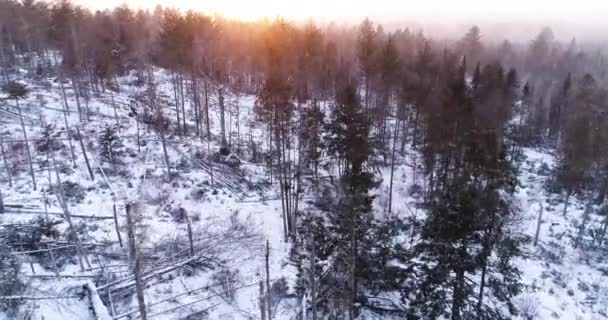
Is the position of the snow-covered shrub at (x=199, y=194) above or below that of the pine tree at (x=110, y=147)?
below

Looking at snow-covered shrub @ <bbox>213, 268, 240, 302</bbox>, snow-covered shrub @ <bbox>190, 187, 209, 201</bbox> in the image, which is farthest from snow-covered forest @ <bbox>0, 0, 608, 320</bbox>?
snow-covered shrub @ <bbox>190, 187, 209, 201</bbox>

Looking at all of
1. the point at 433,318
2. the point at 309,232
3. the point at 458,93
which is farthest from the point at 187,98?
the point at 433,318

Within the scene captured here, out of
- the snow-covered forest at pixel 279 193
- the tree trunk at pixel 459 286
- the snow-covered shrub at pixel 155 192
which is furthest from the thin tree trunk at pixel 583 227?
the snow-covered shrub at pixel 155 192

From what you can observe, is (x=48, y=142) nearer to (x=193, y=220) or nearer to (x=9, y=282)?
(x=193, y=220)

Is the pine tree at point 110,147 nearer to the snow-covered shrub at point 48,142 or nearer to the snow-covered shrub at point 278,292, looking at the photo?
the snow-covered shrub at point 48,142

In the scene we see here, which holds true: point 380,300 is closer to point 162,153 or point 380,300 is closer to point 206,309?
point 206,309

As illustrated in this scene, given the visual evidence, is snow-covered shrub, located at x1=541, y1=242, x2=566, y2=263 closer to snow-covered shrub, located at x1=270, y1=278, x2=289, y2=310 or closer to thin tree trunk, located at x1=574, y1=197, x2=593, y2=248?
thin tree trunk, located at x1=574, y1=197, x2=593, y2=248
